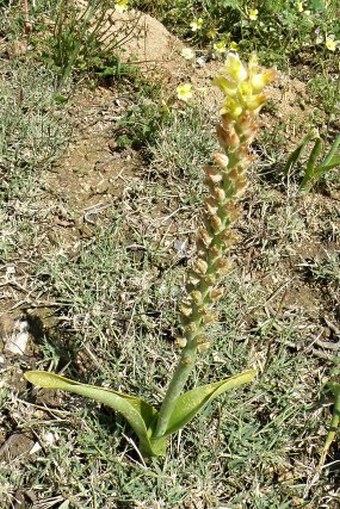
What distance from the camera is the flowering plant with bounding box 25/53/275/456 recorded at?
151 centimetres

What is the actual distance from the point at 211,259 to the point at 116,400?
1.98 ft

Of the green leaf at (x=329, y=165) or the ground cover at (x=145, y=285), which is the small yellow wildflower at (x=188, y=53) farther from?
the green leaf at (x=329, y=165)

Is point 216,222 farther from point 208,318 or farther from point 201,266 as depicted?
point 208,318

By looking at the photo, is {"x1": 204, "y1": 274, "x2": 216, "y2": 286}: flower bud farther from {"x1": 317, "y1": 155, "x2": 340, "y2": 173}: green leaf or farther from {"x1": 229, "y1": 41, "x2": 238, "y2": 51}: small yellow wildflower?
{"x1": 229, "y1": 41, "x2": 238, "y2": 51}: small yellow wildflower

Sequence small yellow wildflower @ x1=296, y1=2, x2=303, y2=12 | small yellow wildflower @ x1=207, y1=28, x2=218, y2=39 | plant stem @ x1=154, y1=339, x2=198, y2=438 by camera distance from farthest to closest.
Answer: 1. small yellow wildflower @ x1=296, y1=2, x2=303, y2=12
2. small yellow wildflower @ x1=207, y1=28, x2=218, y2=39
3. plant stem @ x1=154, y1=339, x2=198, y2=438

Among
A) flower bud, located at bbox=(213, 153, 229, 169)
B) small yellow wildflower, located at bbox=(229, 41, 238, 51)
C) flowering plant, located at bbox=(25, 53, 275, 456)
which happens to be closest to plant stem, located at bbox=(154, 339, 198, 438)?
flowering plant, located at bbox=(25, 53, 275, 456)

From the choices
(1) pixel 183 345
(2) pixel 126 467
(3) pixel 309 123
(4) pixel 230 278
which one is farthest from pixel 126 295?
(3) pixel 309 123

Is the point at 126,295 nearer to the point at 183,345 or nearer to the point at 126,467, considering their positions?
the point at 126,467

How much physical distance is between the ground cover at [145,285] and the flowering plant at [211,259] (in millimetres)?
274

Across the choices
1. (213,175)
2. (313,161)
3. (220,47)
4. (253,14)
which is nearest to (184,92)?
(220,47)

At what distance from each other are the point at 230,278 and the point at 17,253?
0.94m

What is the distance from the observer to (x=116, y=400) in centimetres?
213

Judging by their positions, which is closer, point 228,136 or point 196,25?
point 228,136

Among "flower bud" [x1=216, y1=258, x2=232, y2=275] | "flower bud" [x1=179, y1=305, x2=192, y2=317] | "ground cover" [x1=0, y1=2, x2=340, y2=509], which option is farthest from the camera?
"ground cover" [x1=0, y1=2, x2=340, y2=509]
